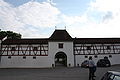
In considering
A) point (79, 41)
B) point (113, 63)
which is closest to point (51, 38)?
point (79, 41)

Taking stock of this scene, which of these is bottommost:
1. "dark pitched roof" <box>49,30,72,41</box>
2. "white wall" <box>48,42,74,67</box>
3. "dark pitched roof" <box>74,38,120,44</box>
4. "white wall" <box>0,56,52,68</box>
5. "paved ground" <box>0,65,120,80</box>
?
"paved ground" <box>0,65,120,80</box>

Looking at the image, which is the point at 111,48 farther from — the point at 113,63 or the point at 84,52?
the point at 84,52

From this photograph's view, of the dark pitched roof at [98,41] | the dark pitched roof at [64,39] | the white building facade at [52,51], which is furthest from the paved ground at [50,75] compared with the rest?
the dark pitched roof at [98,41]

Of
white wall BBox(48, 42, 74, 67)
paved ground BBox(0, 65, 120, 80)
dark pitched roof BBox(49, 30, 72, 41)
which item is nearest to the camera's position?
paved ground BBox(0, 65, 120, 80)

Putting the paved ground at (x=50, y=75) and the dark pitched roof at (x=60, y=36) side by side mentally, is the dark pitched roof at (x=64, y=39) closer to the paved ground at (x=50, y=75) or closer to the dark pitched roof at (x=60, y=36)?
the dark pitched roof at (x=60, y=36)

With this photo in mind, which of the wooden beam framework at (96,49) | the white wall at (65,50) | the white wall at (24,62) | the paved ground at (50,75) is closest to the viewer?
the paved ground at (50,75)

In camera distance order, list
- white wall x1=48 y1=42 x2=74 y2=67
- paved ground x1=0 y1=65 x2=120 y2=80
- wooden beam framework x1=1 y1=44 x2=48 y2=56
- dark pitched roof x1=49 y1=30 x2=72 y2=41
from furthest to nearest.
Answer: dark pitched roof x1=49 y1=30 x2=72 y2=41
wooden beam framework x1=1 y1=44 x2=48 y2=56
white wall x1=48 y1=42 x2=74 y2=67
paved ground x1=0 y1=65 x2=120 y2=80

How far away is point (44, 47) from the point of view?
3903 cm

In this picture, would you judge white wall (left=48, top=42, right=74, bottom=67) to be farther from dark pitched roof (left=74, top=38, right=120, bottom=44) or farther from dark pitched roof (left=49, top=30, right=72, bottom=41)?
dark pitched roof (left=74, top=38, right=120, bottom=44)

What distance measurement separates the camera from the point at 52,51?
126ft

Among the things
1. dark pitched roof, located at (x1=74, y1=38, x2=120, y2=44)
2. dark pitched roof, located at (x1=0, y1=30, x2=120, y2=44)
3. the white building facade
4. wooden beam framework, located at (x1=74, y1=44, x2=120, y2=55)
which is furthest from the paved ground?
dark pitched roof, located at (x1=74, y1=38, x2=120, y2=44)

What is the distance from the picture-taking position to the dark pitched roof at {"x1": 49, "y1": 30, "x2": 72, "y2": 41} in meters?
39.3

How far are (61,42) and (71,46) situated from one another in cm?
226

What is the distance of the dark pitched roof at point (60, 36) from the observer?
129 feet
